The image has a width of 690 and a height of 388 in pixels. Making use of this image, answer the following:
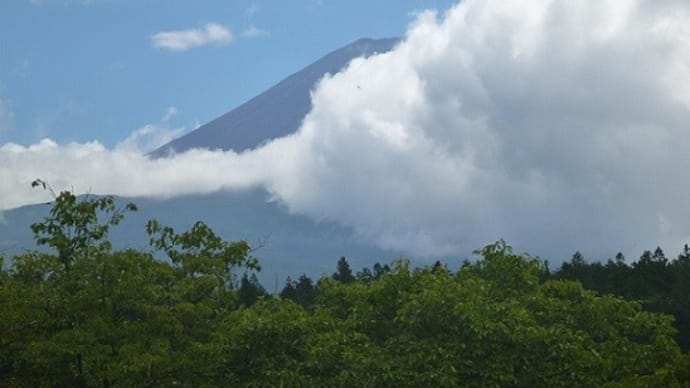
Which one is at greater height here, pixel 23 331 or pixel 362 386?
pixel 23 331

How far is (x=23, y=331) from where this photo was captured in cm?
1805

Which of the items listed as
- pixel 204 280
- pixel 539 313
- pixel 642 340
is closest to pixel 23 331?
pixel 204 280

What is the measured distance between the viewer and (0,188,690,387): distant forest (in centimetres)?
1722

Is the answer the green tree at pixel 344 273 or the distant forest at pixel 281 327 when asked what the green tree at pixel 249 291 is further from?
the distant forest at pixel 281 327

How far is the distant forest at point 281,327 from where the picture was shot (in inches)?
678

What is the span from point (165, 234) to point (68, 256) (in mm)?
2387

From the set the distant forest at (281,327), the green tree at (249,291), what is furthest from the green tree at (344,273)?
the distant forest at (281,327)

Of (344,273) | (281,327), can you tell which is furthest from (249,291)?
(281,327)

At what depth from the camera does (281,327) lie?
18109 mm

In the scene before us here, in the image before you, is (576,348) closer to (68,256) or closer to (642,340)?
(642,340)

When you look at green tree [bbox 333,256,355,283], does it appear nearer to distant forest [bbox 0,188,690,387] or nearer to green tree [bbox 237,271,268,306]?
green tree [bbox 237,271,268,306]

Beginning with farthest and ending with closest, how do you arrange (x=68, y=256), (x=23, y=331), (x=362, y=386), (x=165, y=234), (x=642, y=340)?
1. (x=642, y=340)
2. (x=165, y=234)
3. (x=68, y=256)
4. (x=23, y=331)
5. (x=362, y=386)

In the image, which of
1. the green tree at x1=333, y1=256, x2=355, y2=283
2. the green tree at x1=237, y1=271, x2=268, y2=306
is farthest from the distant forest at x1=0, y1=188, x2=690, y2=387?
the green tree at x1=333, y1=256, x2=355, y2=283

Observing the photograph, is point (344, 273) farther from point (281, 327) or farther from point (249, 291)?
point (281, 327)
